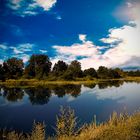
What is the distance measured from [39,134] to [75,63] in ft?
337

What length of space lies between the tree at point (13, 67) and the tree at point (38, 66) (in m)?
4.37

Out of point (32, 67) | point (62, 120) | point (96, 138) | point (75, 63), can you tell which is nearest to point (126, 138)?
point (96, 138)

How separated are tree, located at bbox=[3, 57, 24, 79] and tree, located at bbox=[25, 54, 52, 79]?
14.3ft

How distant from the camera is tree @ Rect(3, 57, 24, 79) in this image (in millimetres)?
93588

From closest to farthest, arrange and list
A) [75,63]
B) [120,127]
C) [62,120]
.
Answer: [62,120]
[120,127]
[75,63]

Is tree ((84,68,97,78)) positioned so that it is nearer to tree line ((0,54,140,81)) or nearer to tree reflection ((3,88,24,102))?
tree line ((0,54,140,81))

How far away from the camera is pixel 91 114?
20891 mm

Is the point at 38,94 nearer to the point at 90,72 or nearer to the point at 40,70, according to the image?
the point at 40,70

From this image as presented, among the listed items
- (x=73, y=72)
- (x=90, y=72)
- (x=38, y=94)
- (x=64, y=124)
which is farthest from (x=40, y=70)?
(x=64, y=124)

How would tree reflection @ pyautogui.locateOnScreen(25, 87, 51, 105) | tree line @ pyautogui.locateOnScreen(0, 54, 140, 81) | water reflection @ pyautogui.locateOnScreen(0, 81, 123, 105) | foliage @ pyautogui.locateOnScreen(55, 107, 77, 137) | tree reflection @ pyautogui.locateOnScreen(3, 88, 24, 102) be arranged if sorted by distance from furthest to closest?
tree line @ pyautogui.locateOnScreen(0, 54, 140, 81) → tree reflection @ pyautogui.locateOnScreen(3, 88, 24, 102) → water reflection @ pyautogui.locateOnScreen(0, 81, 123, 105) → tree reflection @ pyautogui.locateOnScreen(25, 87, 51, 105) → foliage @ pyautogui.locateOnScreen(55, 107, 77, 137)

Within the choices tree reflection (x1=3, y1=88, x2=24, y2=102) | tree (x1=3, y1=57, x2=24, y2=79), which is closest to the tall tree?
tree (x1=3, y1=57, x2=24, y2=79)

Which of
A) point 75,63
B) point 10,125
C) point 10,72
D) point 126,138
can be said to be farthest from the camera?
point 75,63

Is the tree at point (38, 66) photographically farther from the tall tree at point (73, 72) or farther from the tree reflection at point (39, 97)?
the tree reflection at point (39, 97)

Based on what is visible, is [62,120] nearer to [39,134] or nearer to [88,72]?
[39,134]
